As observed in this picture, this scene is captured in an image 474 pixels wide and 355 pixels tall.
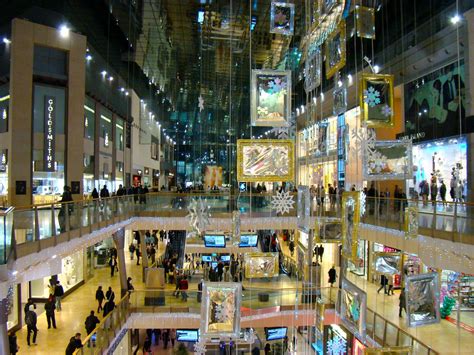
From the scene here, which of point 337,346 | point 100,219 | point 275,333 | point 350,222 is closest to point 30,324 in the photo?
point 100,219

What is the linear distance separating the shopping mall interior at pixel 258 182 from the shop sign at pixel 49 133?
8cm

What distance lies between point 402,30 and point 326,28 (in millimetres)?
11653

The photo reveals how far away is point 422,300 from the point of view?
424 centimetres

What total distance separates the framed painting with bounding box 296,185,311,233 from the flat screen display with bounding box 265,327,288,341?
12.0 meters

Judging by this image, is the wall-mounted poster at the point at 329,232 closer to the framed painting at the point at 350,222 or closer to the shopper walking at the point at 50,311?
the framed painting at the point at 350,222

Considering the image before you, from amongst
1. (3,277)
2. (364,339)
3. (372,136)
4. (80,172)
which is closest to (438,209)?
(372,136)

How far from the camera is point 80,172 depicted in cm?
1823

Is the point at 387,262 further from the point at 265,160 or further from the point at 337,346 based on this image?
the point at 337,346

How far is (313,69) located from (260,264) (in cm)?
374

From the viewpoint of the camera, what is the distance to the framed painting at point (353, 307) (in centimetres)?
378

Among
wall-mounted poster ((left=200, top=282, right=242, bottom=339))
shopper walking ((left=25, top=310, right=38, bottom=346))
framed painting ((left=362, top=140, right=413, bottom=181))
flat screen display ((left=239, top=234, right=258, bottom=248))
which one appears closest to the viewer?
framed painting ((left=362, top=140, right=413, bottom=181))

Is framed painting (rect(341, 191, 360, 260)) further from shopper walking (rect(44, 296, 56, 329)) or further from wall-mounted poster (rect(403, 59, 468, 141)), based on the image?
shopper walking (rect(44, 296, 56, 329))

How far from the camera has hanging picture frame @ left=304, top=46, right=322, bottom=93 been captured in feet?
13.2

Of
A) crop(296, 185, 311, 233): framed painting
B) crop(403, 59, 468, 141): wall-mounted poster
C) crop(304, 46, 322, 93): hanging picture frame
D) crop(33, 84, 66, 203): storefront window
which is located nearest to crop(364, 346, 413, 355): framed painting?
crop(296, 185, 311, 233): framed painting
